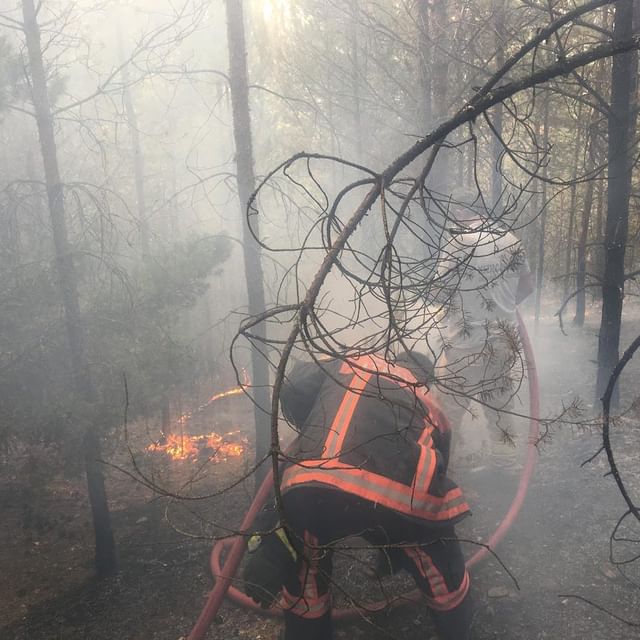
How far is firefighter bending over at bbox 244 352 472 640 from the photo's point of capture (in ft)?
8.98

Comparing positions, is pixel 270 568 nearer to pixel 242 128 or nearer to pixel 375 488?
pixel 375 488

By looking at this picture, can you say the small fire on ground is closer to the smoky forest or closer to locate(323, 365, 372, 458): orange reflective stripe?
the smoky forest

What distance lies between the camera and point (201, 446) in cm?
932

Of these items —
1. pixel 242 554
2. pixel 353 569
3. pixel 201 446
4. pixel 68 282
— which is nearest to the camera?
pixel 242 554

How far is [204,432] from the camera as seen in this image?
33.2ft

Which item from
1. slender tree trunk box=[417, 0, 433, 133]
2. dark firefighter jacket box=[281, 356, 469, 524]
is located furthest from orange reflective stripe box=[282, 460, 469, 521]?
slender tree trunk box=[417, 0, 433, 133]

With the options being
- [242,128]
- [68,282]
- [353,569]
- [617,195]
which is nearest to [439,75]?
[617,195]

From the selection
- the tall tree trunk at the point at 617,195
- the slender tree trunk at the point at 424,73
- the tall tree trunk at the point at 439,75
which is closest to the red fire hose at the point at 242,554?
the tall tree trunk at the point at 617,195

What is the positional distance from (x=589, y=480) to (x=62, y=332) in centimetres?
588

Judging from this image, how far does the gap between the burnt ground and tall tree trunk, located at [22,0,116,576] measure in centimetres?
47

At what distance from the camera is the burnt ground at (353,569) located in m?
3.88

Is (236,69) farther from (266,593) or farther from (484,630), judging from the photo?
(484,630)

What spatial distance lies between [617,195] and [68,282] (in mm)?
5949

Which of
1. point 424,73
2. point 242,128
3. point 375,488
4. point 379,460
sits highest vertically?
point 424,73
